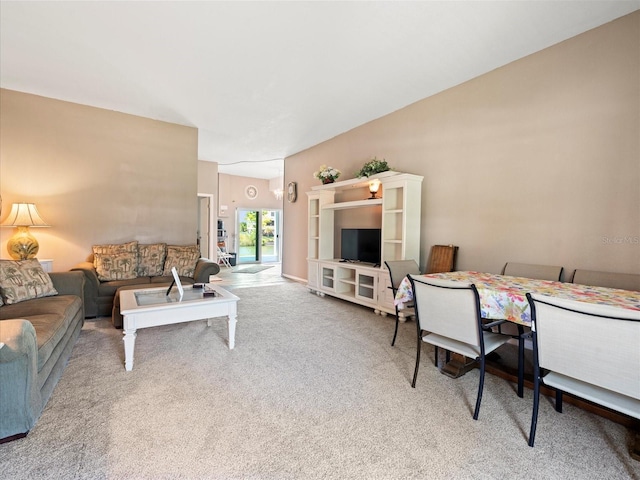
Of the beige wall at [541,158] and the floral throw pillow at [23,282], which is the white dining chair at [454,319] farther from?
the floral throw pillow at [23,282]

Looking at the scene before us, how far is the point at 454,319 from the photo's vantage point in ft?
6.57

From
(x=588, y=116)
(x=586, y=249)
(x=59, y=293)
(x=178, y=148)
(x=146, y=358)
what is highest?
(x=178, y=148)

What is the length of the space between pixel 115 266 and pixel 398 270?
362 cm

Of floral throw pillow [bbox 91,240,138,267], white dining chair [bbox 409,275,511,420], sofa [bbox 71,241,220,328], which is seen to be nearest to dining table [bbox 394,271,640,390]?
white dining chair [bbox 409,275,511,420]

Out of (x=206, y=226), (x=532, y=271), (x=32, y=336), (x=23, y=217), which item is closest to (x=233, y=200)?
(x=206, y=226)

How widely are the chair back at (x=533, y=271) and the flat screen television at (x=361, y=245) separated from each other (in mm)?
1640

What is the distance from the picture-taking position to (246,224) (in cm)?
1046

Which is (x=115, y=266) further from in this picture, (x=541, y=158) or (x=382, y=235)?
(x=541, y=158)

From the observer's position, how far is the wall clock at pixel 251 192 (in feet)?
33.5

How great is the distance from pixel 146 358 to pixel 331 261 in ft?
9.88

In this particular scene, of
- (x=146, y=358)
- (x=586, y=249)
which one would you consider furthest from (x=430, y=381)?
(x=146, y=358)

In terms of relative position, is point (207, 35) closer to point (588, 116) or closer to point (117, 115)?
point (117, 115)

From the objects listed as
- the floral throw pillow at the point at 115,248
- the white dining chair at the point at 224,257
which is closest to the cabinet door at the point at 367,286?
the floral throw pillow at the point at 115,248

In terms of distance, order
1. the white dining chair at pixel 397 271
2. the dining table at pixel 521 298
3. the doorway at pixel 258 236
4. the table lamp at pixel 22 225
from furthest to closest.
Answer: the doorway at pixel 258 236 → the table lamp at pixel 22 225 → the white dining chair at pixel 397 271 → the dining table at pixel 521 298
